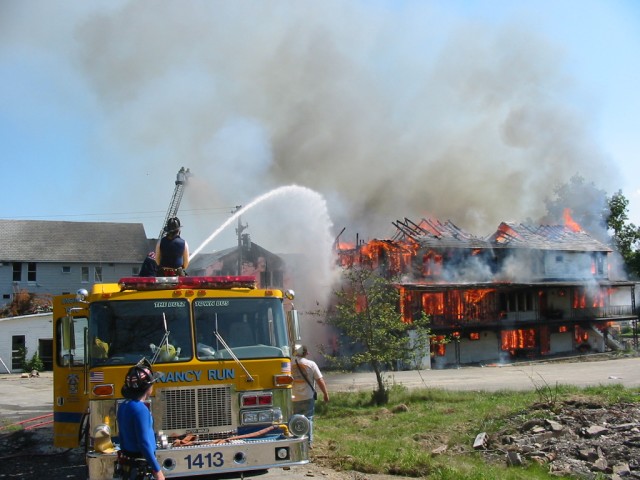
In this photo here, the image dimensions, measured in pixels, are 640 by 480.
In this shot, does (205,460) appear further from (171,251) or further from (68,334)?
(171,251)

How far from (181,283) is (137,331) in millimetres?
811

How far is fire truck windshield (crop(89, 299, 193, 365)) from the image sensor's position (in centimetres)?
788

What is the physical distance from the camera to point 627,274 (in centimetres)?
6047

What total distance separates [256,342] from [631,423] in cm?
667

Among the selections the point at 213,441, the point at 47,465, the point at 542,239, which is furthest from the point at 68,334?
the point at 542,239

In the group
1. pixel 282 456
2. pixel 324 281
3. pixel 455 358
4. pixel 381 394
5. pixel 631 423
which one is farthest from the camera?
pixel 455 358

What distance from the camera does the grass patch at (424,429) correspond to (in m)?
9.76

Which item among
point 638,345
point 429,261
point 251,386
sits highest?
point 429,261

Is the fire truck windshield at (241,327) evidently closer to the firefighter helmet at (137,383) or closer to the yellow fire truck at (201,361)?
the yellow fire truck at (201,361)

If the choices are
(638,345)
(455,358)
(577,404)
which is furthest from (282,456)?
(638,345)

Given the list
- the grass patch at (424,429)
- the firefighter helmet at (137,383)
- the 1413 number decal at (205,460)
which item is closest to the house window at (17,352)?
the grass patch at (424,429)

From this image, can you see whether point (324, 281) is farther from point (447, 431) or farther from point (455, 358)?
point (447, 431)

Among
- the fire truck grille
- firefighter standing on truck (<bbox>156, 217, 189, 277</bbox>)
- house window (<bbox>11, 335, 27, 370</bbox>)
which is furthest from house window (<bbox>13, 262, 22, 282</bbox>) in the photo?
the fire truck grille

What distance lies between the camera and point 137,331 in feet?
26.3
